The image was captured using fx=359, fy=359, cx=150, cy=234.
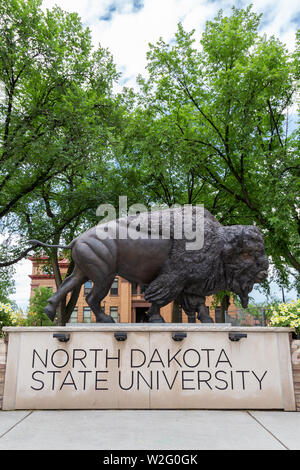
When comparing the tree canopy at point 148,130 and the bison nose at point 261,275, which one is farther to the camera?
the tree canopy at point 148,130

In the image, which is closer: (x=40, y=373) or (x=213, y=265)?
(x=40, y=373)

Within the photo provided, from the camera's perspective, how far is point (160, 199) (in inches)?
698

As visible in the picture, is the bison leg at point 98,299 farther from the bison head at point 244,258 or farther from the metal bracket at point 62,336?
the bison head at point 244,258

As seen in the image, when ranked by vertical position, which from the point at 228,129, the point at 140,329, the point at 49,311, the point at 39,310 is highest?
the point at 228,129

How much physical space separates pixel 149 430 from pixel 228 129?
41.7ft

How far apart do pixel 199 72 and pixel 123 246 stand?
12.0 metres

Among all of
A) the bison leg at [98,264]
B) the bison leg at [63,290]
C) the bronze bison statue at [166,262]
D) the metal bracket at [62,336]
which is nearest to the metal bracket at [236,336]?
the bronze bison statue at [166,262]

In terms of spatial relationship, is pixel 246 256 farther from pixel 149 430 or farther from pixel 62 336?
pixel 149 430

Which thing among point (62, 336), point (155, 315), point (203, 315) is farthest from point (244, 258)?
point (62, 336)

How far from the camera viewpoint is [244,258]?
7125mm

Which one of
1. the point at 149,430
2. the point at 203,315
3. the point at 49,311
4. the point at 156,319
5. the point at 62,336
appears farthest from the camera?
the point at 203,315

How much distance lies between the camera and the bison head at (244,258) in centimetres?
708
